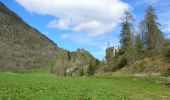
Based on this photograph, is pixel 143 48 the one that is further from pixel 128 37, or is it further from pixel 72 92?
pixel 72 92

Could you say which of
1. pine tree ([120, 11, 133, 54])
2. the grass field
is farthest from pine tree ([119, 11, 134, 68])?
the grass field

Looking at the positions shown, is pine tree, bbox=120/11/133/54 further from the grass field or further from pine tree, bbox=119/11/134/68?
the grass field

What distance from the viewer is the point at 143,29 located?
13875cm

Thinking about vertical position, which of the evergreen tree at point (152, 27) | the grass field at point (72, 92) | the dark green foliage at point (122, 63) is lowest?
the grass field at point (72, 92)

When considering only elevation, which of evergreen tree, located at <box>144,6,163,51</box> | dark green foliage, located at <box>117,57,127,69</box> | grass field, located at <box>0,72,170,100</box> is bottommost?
grass field, located at <box>0,72,170,100</box>

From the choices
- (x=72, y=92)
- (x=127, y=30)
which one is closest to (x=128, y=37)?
(x=127, y=30)

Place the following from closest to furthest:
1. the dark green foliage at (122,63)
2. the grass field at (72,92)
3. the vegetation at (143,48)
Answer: the grass field at (72,92), the vegetation at (143,48), the dark green foliage at (122,63)

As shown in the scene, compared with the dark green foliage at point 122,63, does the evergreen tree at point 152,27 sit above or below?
above

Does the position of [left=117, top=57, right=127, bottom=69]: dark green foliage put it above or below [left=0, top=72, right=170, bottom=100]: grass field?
above

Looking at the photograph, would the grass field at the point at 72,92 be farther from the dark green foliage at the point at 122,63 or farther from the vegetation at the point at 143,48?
the dark green foliage at the point at 122,63

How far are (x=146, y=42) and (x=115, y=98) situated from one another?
113 m

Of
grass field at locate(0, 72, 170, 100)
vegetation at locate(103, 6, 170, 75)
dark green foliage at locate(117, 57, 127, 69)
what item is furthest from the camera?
dark green foliage at locate(117, 57, 127, 69)

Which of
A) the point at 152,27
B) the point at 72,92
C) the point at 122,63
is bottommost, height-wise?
the point at 72,92

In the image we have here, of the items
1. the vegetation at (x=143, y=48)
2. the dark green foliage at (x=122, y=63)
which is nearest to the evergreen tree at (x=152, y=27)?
the vegetation at (x=143, y=48)
